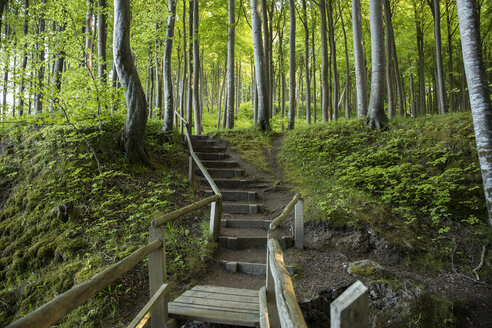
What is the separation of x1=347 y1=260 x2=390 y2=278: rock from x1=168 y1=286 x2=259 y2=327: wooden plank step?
1741 mm

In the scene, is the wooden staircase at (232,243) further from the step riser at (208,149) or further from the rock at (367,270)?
the rock at (367,270)

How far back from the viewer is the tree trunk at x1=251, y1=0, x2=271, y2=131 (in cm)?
1088

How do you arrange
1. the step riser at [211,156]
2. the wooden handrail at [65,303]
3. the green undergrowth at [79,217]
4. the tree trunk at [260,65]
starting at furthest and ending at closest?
the tree trunk at [260,65], the step riser at [211,156], the green undergrowth at [79,217], the wooden handrail at [65,303]

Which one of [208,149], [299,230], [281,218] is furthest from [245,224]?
[208,149]

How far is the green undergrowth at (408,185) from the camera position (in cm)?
527

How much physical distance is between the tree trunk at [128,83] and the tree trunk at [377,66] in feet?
22.8

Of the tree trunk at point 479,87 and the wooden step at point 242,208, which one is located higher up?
the tree trunk at point 479,87

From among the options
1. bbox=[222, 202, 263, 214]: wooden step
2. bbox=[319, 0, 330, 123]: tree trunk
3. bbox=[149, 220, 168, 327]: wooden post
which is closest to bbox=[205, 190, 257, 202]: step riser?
bbox=[222, 202, 263, 214]: wooden step

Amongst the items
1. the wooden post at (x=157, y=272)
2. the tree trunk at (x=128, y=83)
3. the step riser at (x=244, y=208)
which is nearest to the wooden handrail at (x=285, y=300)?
the wooden post at (x=157, y=272)

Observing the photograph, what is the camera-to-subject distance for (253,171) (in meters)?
8.86

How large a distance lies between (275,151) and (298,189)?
2.96 meters

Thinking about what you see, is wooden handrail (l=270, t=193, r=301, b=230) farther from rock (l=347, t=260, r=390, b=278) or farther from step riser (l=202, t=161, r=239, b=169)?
step riser (l=202, t=161, r=239, b=169)

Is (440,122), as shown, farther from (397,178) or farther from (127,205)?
(127,205)

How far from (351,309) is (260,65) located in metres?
11.1
